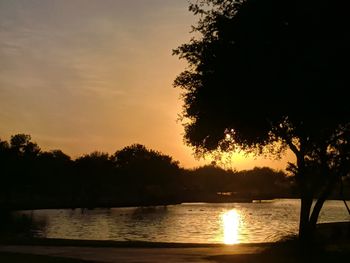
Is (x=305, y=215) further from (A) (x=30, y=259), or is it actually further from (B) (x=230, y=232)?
(B) (x=230, y=232)

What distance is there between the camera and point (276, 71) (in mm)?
22922

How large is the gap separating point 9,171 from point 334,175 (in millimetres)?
119339

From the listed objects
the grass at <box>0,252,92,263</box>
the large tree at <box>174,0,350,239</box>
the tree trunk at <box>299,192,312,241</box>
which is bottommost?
the grass at <box>0,252,92,263</box>

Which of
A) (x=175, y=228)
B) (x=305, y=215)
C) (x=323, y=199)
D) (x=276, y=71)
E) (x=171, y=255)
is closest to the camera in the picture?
(x=276, y=71)

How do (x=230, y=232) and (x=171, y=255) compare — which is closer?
(x=171, y=255)

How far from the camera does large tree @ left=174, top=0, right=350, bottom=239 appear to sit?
22234 mm

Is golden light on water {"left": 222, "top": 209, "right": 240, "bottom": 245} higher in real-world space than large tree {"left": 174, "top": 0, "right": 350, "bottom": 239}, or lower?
lower

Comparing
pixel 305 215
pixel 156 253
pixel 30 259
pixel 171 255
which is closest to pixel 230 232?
pixel 305 215

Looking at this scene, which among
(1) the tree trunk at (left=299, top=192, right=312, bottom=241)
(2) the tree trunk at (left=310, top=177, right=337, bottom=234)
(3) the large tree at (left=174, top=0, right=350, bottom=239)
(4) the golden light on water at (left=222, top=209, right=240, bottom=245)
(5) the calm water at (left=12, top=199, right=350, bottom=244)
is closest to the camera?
(3) the large tree at (left=174, top=0, right=350, bottom=239)

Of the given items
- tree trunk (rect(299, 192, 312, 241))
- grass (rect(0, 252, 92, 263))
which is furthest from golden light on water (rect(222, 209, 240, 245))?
grass (rect(0, 252, 92, 263))

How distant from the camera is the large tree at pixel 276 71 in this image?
22.2m

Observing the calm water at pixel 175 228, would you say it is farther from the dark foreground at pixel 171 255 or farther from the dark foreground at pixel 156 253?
the dark foreground at pixel 171 255

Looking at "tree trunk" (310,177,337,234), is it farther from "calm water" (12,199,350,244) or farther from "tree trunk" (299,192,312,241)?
"calm water" (12,199,350,244)

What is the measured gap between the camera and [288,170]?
1268 inches
